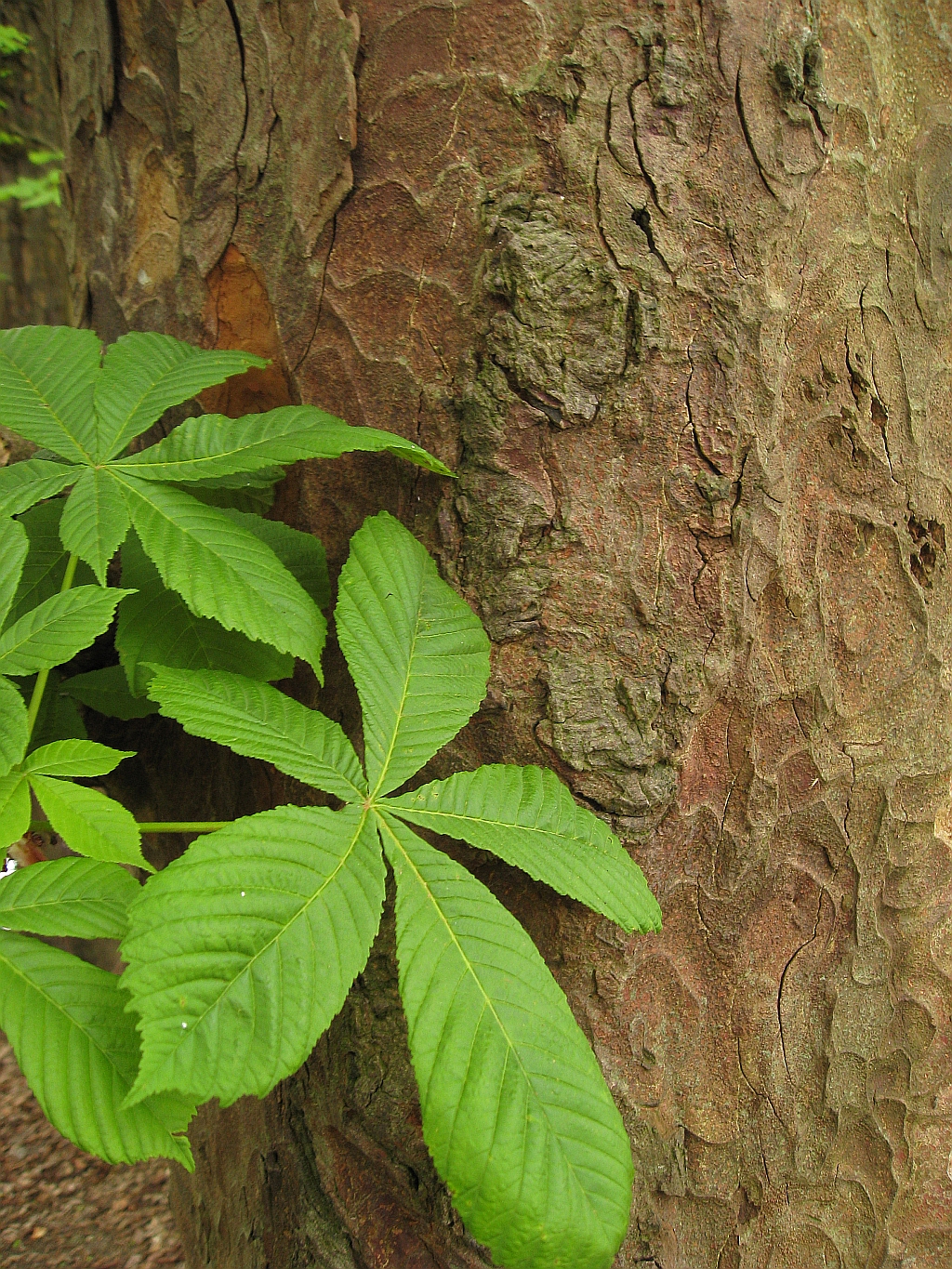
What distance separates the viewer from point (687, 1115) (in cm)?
113

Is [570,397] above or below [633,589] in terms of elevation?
above

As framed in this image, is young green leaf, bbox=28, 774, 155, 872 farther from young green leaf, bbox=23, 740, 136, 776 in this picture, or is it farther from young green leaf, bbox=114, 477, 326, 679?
young green leaf, bbox=114, 477, 326, 679

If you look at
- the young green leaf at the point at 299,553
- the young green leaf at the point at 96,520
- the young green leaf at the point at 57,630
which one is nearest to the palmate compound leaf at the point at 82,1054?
the young green leaf at the point at 57,630

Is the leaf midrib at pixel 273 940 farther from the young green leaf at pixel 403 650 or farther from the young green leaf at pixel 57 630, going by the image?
the young green leaf at pixel 57 630

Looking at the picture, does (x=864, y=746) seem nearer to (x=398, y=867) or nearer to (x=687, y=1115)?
(x=687, y=1115)

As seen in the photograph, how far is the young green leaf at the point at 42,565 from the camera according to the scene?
115 cm

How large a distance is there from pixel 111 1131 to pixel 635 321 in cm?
100

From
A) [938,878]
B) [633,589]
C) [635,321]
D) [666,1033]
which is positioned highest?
[635,321]

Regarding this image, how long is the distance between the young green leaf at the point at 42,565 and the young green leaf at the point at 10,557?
19 centimetres

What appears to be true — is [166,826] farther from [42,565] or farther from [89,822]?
[42,565]

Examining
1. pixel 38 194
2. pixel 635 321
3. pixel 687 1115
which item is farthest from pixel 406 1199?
pixel 38 194

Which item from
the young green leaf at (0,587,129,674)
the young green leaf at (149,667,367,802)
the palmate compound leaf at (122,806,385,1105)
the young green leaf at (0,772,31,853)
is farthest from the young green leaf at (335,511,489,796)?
the young green leaf at (0,772,31,853)

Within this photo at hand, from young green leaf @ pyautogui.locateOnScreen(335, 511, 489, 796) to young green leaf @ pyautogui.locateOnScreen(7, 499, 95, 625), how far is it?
408 mm

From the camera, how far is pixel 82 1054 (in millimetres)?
808
